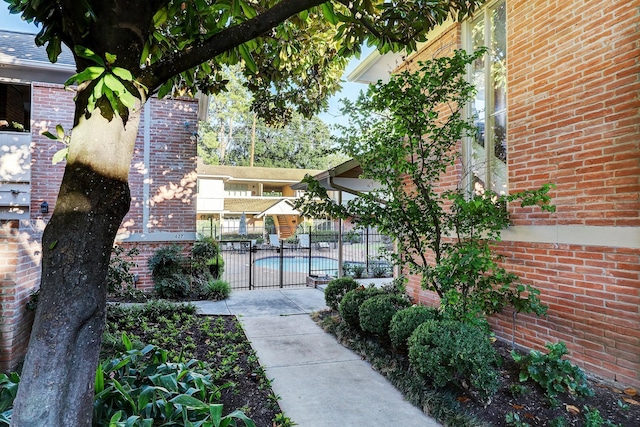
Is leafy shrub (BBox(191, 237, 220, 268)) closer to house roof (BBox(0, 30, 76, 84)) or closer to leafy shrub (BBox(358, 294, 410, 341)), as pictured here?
house roof (BBox(0, 30, 76, 84))

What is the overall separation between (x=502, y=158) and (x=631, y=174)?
1.68 metres

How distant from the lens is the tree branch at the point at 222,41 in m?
1.96

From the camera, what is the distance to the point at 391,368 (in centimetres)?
423

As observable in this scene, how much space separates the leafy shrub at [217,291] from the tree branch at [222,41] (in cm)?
705

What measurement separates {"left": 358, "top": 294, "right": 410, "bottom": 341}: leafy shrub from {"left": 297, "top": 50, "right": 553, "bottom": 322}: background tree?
0.68m

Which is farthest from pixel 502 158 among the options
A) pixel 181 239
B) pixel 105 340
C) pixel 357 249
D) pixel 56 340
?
pixel 357 249

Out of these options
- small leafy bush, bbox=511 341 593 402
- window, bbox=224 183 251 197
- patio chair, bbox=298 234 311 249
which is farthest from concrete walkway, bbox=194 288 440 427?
window, bbox=224 183 251 197

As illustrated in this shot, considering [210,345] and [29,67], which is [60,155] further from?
[29,67]

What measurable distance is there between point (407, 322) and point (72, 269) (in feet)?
11.2

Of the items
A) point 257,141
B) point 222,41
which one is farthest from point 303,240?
point 222,41

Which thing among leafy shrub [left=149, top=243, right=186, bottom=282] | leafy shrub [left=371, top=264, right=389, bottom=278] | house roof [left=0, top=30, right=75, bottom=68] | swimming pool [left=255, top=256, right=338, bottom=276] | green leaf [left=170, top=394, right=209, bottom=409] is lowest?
swimming pool [left=255, top=256, right=338, bottom=276]

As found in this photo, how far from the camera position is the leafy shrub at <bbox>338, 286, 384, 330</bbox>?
5418 millimetres

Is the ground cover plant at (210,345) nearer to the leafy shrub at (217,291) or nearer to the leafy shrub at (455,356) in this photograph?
the leafy shrub at (455,356)

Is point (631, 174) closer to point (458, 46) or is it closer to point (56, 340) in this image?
point (458, 46)
